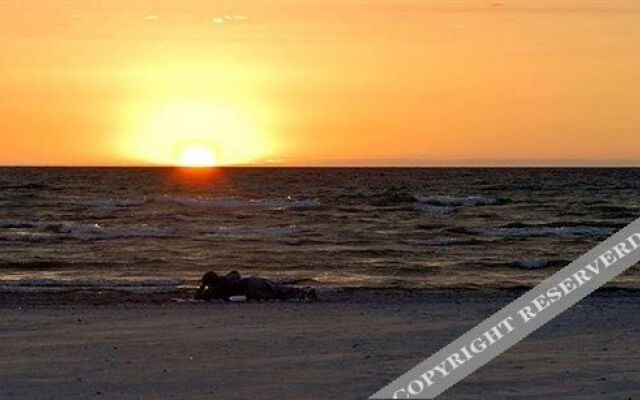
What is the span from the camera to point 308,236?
128 feet

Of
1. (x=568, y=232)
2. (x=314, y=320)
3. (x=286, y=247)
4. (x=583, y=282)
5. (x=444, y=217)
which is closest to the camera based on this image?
(x=314, y=320)

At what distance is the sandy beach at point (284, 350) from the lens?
1066 cm

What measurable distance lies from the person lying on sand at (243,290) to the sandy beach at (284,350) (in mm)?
1511

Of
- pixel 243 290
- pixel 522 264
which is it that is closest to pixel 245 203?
pixel 522 264

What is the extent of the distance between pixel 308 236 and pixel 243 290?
791 inches

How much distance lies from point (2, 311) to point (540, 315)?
25.8 feet

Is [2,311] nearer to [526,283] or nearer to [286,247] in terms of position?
[526,283]

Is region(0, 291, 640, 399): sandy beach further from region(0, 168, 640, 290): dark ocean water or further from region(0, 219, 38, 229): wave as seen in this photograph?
region(0, 219, 38, 229): wave

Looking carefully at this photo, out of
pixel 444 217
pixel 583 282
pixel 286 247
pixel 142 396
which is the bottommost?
pixel 142 396

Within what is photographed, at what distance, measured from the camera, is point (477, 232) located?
41.0 m

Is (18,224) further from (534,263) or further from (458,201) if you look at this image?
(458,201)

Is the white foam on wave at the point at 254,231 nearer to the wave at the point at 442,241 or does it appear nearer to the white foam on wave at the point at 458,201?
the wave at the point at 442,241

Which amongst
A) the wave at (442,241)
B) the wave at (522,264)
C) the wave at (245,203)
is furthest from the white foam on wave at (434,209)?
the wave at (522,264)

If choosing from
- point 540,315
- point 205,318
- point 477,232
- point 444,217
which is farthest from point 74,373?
point 444,217
